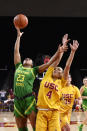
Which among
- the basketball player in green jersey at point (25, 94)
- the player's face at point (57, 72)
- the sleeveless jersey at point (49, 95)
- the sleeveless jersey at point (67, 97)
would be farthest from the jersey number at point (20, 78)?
the sleeveless jersey at point (67, 97)

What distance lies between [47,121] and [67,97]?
5.82 ft

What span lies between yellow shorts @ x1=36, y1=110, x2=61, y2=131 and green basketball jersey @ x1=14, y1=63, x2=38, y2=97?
0.43 meters

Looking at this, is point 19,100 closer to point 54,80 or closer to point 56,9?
point 54,80

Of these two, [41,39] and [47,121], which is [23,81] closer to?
[47,121]

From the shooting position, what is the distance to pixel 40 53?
19.0 m

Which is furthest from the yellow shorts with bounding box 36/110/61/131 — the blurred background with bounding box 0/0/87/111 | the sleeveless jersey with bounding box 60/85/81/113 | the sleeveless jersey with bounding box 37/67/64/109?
the blurred background with bounding box 0/0/87/111

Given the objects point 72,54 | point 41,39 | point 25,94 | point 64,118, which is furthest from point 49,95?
point 41,39

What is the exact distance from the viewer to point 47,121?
4.51m

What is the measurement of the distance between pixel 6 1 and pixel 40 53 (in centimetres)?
495

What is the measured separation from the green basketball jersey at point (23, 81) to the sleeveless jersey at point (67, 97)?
1.67 m

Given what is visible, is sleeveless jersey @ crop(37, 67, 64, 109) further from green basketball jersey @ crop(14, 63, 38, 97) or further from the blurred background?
the blurred background

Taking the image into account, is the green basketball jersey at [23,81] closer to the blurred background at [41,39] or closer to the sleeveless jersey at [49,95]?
the sleeveless jersey at [49,95]

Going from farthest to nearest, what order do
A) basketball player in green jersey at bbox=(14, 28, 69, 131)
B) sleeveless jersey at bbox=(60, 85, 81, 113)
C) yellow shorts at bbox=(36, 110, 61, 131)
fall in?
sleeveless jersey at bbox=(60, 85, 81, 113)
basketball player in green jersey at bbox=(14, 28, 69, 131)
yellow shorts at bbox=(36, 110, 61, 131)

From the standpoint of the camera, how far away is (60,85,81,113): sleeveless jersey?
6.09 metres
